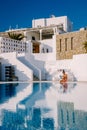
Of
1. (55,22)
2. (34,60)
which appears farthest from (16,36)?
(55,22)

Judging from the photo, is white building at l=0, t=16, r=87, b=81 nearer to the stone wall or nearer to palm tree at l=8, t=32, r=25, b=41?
the stone wall

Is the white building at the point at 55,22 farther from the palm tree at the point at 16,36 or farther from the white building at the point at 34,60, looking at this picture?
the white building at the point at 34,60

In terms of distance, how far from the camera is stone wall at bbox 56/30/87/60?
98.7 feet

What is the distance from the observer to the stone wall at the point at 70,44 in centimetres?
3009

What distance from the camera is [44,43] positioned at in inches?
1431

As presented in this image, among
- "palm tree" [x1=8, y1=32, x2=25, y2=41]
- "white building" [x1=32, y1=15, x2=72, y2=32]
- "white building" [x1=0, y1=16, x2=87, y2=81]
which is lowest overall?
"white building" [x1=0, y1=16, x2=87, y2=81]

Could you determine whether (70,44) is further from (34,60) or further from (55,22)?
(55,22)

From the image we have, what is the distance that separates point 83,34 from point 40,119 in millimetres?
24023

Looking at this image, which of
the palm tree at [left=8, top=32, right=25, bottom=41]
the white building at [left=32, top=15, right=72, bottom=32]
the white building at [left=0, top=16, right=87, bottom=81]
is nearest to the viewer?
the white building at [left=0, top=16, right=87, bottom=81]

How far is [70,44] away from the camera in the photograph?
3072 cm

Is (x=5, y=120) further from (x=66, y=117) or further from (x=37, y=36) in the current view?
(x=37, y=36)

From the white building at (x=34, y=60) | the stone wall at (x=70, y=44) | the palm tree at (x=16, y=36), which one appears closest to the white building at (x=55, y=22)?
the palm tree at (x=16, y=36)

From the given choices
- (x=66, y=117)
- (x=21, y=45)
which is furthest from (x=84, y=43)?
(x=66, y=117)

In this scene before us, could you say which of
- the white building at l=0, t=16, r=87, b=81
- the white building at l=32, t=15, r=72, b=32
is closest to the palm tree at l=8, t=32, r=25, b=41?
the white building at l=0, t=16, r=87, b=81
